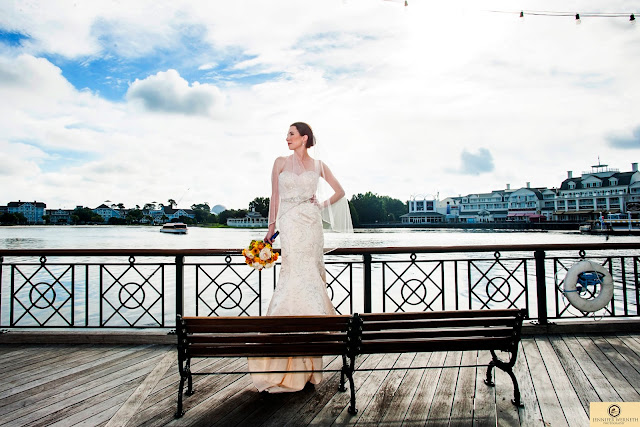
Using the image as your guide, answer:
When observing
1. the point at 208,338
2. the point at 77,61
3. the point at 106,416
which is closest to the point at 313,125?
the point at 208,338

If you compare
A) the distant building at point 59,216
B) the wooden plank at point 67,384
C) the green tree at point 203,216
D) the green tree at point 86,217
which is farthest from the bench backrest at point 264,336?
the distant building at point 59,216

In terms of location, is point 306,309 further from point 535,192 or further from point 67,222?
point 67,222

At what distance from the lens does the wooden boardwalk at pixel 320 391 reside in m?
2.85

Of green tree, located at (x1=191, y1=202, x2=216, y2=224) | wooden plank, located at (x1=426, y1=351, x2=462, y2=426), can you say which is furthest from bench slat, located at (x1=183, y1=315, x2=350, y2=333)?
green tree, located at (x1=191, y1=202, x2=216, y2=224)

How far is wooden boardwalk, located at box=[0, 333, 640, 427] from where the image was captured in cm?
285

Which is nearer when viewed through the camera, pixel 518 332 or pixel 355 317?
pixel 355 317

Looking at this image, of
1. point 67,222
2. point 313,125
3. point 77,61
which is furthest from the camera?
point 67,222

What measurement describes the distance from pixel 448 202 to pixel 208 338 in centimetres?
13619

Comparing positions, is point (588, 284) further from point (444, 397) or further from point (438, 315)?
point (438, 315)

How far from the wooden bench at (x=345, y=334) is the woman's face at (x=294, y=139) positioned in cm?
159

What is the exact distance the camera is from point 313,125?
3725 millimetres

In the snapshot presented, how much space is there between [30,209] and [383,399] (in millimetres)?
183405

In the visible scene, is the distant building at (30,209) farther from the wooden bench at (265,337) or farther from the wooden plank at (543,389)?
the wooden plank at (543,389)

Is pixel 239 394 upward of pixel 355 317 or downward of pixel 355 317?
downward
